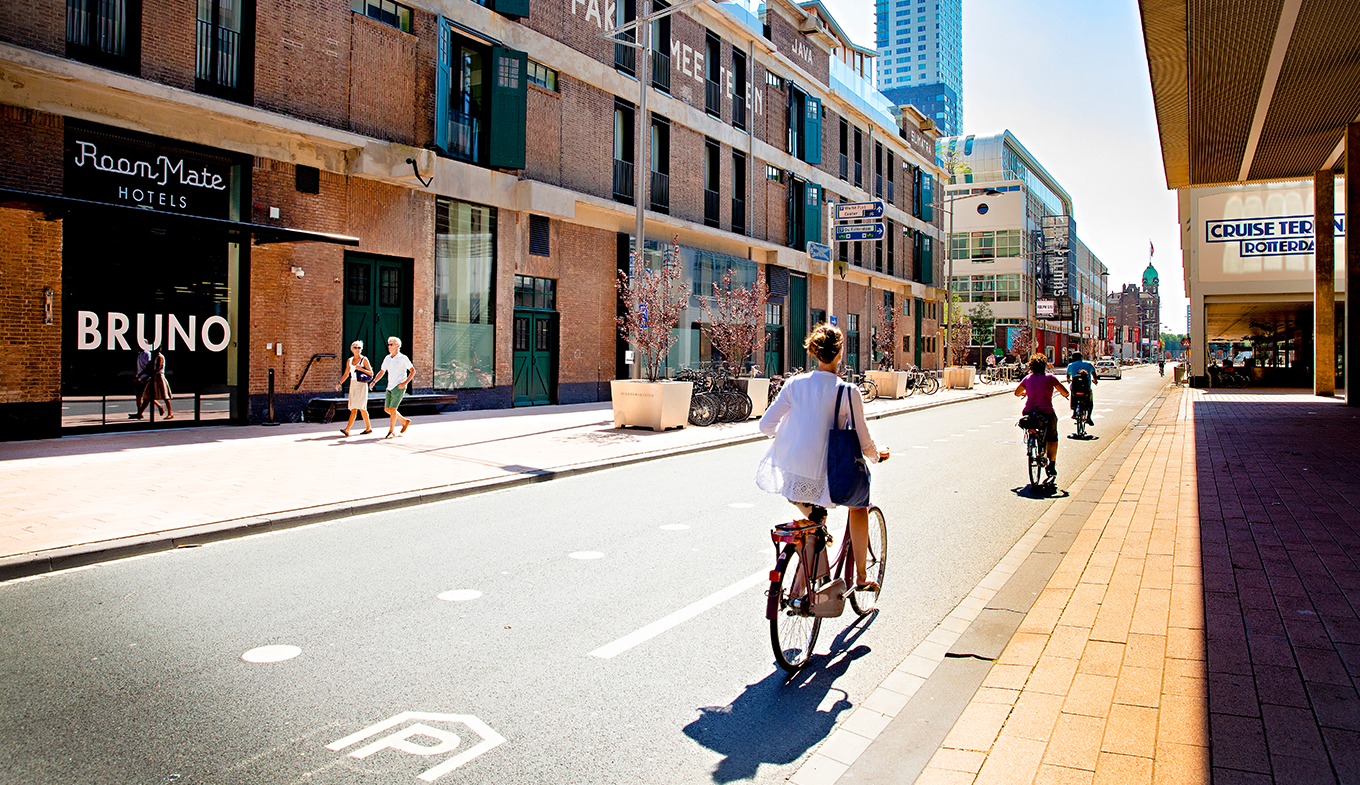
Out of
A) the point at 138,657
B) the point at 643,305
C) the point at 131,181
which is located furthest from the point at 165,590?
the point at 643,305

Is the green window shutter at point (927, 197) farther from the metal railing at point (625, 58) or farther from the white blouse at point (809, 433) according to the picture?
the white blouse at point (809, 433)

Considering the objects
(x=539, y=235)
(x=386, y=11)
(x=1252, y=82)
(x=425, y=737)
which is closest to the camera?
(x=425, y=737)

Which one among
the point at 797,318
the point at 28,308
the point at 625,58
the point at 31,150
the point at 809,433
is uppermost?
the point at 625,58

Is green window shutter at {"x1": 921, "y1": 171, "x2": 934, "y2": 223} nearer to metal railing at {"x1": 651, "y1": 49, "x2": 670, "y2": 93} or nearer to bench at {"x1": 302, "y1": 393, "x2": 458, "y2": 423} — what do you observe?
metal railing at {"x1": 651, "y1": 49, "x2": 670, "y2": 93}

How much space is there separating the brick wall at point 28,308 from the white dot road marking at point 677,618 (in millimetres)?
12478

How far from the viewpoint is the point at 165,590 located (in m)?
5.59

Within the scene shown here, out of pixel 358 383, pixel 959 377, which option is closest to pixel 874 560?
pixel 358 383

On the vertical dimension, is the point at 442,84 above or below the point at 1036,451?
above

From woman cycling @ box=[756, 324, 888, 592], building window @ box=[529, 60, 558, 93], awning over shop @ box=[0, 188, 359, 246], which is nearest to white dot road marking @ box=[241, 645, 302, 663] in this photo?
woman cycling @ box=[756, 324, 888, 592]

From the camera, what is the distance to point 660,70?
2764 centimetres

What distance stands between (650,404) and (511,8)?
11421 millimetres

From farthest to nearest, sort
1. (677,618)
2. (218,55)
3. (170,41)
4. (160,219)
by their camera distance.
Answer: (218,55)
(170,41)
(160,219)
(677,618)

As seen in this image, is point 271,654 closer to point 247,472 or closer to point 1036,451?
point 247,472

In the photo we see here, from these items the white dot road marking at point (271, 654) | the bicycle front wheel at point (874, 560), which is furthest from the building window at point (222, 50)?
the bicycle front wheel at point (874, 560)
